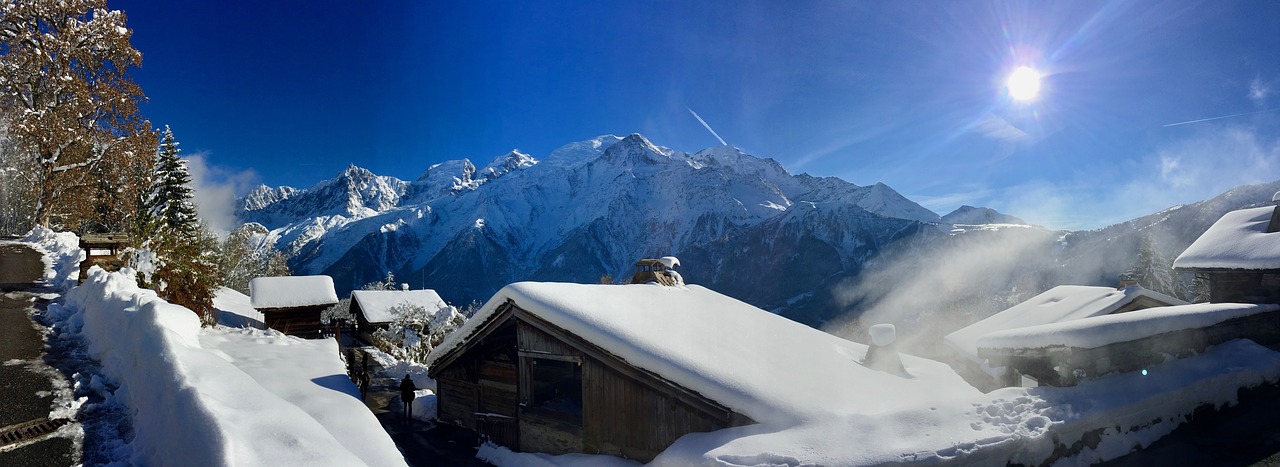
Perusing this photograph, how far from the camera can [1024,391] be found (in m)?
7.04

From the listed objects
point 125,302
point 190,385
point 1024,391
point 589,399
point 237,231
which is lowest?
point 589,399

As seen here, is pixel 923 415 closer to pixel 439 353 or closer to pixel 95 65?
pixel 439 353

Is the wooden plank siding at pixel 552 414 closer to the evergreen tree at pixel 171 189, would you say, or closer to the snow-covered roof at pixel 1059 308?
the snow-covered roof at pixel 1059 308

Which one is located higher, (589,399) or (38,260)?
(38,260)

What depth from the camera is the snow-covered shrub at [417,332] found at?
2836 centimetres

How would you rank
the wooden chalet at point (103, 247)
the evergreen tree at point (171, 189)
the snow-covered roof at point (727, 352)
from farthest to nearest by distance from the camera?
the evergreen tree at point (171, 189) < the wooden chalet at point (103, 247) < the snow-covered roof at point (727, 352)

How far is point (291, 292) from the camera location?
38.4m

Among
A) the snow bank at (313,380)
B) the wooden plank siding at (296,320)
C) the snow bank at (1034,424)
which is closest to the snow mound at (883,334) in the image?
the snow bank at (1034,424)

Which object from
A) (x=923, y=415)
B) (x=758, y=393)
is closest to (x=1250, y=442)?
(x=923, y=415)

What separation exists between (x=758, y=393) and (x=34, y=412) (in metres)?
9.65

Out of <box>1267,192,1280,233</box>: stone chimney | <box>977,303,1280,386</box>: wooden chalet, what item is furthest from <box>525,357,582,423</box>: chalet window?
<box>1267,192,1280,233</box>: stone chimney

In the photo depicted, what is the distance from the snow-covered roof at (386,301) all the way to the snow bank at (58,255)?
1804cm

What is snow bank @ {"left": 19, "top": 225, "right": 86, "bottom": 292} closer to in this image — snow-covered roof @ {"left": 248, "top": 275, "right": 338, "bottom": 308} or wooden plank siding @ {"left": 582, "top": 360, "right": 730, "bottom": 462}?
snow-covered roof @ {"left": 248, "top": 275, "right": 338, "bottom": 308}

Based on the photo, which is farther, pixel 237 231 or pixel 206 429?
pixel 237 231
